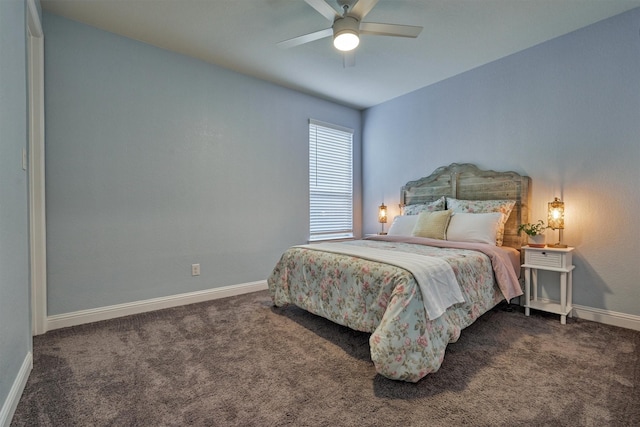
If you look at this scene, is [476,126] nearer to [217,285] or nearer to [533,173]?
[533,173]

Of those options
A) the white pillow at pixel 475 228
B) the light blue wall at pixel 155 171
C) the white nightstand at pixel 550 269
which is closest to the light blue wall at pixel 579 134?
the white nightstand at pixel 550 269

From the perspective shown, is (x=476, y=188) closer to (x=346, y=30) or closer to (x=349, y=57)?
(x=349, y=57)

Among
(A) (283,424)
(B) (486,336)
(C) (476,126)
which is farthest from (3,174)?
(C) (476,126)

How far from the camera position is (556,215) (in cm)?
272

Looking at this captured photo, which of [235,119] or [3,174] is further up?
[235,119]

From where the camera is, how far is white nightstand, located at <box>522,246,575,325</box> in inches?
102

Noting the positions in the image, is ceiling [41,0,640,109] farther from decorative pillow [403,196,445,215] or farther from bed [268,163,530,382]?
decorative pillow [403,196,445,215]

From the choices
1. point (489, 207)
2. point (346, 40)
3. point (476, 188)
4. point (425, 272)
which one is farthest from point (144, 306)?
point (476, 188)

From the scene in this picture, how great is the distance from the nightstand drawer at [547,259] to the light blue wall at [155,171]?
257cm

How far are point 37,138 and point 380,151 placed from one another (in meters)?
3.82

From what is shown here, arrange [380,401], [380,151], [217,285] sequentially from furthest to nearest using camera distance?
[380,151] < [217,285] < [380,401]

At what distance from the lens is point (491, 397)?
1564mm

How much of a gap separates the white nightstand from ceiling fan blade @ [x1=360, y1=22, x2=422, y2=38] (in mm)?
2102

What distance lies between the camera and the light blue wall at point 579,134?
2.50 meters
